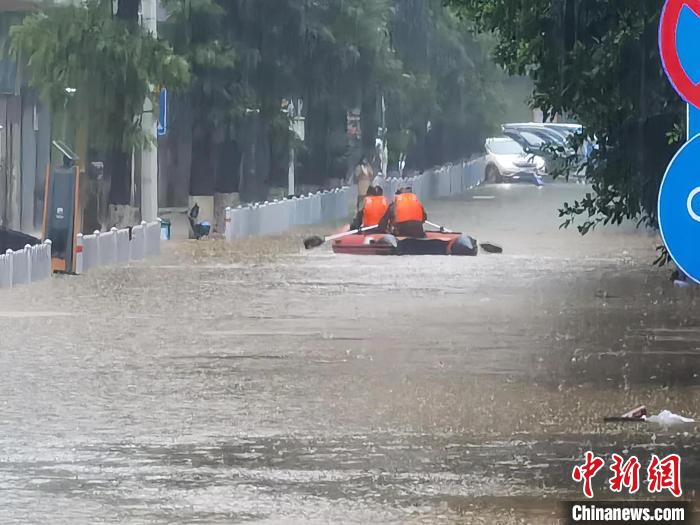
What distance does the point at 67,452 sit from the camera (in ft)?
39.9

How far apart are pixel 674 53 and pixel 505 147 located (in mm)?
67866

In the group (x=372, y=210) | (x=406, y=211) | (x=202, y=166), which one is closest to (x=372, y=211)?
(x=372, y=210)

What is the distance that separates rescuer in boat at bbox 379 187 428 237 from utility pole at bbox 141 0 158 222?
406 cm

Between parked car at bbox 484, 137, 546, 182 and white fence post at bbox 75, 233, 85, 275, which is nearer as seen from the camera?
white fence post at bbox 75, 233, 85, 275

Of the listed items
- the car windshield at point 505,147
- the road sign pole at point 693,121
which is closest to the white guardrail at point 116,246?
the road sign pole at point 693,121

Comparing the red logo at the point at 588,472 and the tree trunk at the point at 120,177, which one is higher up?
the tree trunk at the point at 120,177

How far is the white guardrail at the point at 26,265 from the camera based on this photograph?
25.3 m

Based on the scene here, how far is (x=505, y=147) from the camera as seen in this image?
7675 cm

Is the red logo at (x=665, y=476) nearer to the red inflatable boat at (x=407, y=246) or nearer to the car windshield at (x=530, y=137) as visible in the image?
the red inflatable boat at (x=407, y=246)

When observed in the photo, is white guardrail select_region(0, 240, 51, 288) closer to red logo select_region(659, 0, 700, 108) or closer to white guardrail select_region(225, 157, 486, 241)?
white guardrail select_region(225, 157, 486, 241)

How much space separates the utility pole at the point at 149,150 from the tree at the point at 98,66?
56 centimetres

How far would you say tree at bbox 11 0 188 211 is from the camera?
3378cm

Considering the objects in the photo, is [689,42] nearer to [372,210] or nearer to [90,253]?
[90,253]

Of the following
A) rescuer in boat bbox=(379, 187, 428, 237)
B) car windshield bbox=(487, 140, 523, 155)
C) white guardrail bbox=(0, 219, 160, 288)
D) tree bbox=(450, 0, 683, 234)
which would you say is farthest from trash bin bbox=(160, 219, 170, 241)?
car windshield bbox=(487, 140, 523, 155)
